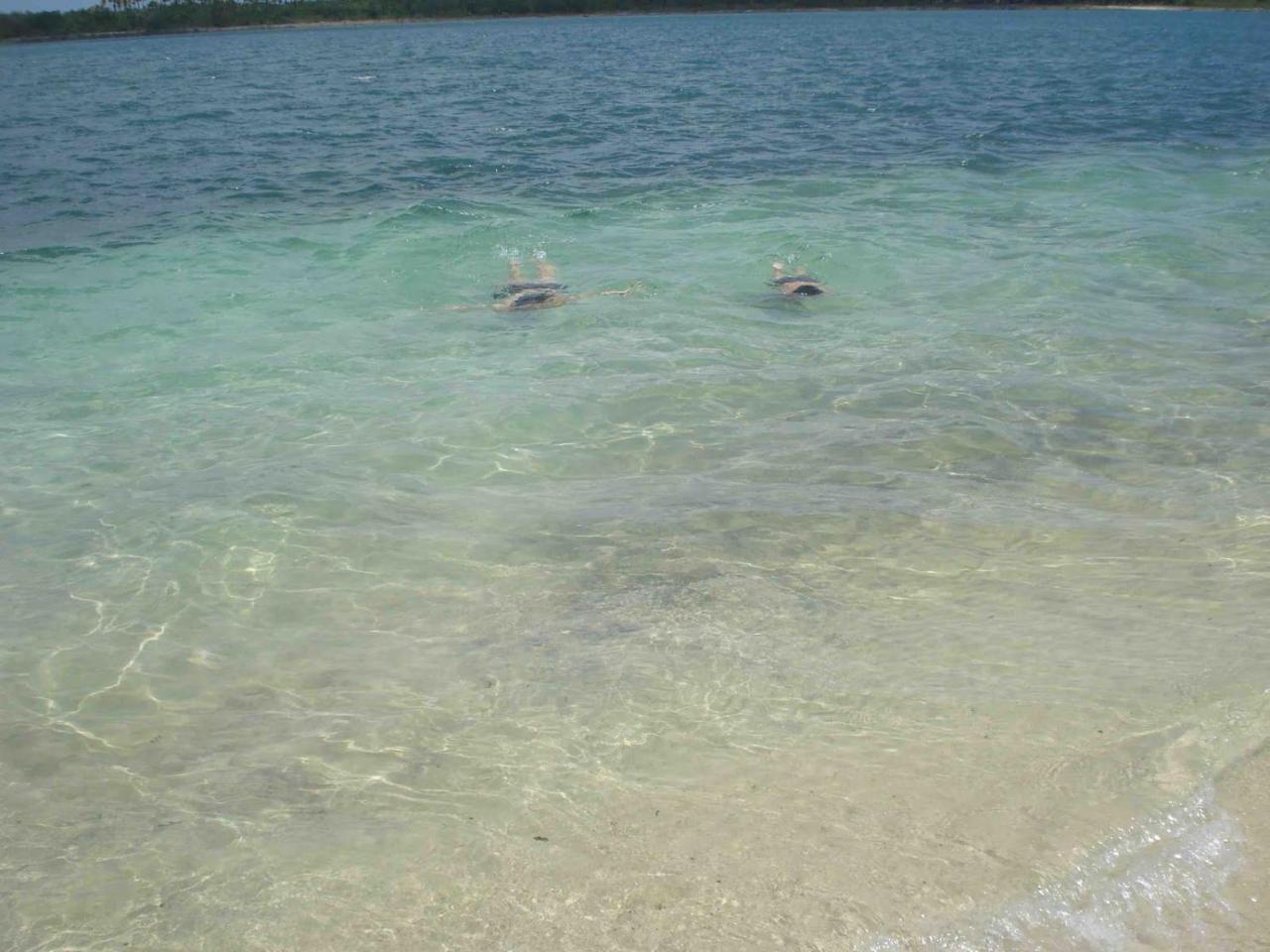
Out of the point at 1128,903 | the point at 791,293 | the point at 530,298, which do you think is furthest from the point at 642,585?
the point at 791,293

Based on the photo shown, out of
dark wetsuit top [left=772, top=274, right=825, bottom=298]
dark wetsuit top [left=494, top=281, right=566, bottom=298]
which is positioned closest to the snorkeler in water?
dark wetsuit top [left=772, top=274, right=825, bottom=298]

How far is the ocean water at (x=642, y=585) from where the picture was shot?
3.80 metres

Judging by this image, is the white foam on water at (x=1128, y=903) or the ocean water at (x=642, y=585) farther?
the ocean water at (x=642, y=585)

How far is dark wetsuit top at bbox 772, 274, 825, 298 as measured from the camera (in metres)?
11.7

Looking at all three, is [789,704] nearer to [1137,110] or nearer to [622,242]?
[622,242]

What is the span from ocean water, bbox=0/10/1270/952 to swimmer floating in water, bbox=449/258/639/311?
1.07ft

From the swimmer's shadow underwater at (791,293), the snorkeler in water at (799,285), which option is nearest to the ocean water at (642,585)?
the swimmer's shadow underwater at (791,293)

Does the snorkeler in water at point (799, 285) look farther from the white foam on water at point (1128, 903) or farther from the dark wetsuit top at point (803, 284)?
the white foam on water at point (1128, 903)

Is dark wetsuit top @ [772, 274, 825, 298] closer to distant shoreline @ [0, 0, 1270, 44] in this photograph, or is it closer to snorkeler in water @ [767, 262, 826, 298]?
snorkeler in water @ [767, 262, 826, 298]

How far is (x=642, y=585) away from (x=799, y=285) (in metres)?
6.55

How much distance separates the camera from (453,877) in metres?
3.86

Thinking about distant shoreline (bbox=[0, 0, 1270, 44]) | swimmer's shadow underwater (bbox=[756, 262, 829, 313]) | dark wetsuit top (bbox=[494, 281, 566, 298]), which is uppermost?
distant shoreline (bbox=[0, 0, 1270, 44])

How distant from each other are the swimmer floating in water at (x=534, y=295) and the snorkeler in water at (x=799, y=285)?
162 cm

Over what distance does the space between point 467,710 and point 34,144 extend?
26.5 metres
